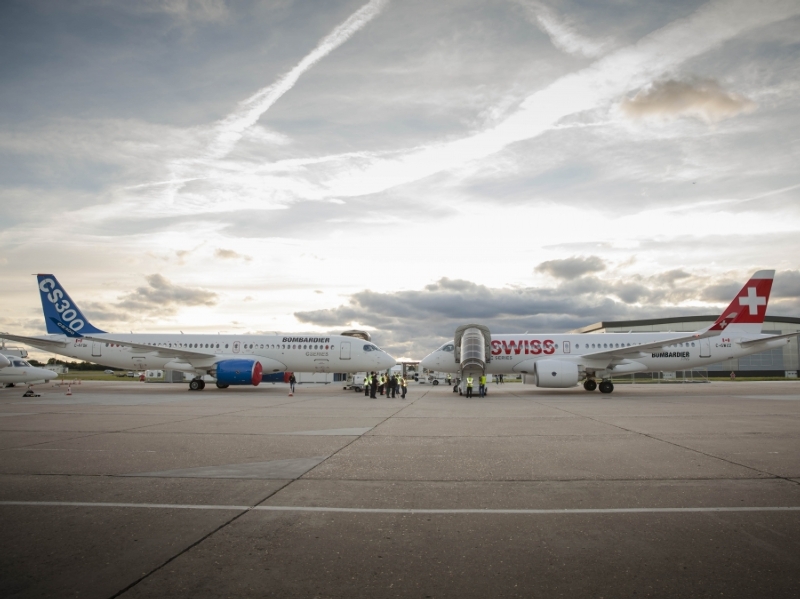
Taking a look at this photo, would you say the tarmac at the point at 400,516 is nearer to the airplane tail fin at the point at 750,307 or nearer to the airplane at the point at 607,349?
the airplane at the point at 607,349

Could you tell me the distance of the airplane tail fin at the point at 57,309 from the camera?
3488 centimetres

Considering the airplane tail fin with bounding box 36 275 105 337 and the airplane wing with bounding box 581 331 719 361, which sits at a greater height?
the airplane tail fin with bounding box 36 275 105 337

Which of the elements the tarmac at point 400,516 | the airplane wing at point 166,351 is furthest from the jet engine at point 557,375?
the airplane wing at point 166,351

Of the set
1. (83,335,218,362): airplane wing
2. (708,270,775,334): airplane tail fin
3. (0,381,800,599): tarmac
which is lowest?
(0,381,800,599): tarmac

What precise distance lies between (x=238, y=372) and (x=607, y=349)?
22074mm

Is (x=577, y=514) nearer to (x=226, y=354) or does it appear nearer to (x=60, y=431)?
(x=60, y=431)

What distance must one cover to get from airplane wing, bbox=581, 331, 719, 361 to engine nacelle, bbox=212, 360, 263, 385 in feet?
63.7

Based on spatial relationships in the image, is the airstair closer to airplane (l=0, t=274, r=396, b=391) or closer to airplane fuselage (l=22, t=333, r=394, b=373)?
airplane (l=0, t=274, r=396, b=391)

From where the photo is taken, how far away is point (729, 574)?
3730 mm

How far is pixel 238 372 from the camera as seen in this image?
99.1 feet

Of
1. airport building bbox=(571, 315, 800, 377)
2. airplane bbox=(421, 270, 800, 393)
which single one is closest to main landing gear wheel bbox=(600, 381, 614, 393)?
airplane bbox=(421, 270, 800, 393)

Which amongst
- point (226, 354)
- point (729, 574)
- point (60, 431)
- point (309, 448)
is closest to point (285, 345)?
point (226, 354)

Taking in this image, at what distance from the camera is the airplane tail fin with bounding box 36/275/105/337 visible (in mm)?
34875

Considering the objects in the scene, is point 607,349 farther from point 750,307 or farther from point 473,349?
point 750,307
